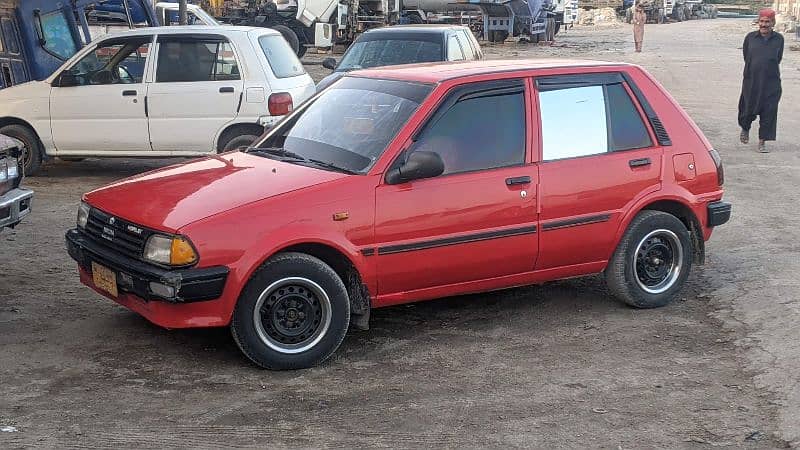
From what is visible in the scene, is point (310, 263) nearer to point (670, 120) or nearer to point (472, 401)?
point (472, 401)

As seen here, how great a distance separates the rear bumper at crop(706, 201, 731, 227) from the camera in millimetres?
7102

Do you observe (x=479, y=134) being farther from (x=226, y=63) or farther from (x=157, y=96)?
(x=157, y=96)

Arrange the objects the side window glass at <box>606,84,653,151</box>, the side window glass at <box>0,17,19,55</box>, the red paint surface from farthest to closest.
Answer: the side window glass at <box>0,17,19,55</box>
the side window glass at <box>606,84,653,151</box>
the red paint surface

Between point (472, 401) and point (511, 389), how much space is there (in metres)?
0.29

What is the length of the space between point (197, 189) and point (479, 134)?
67.6 inches

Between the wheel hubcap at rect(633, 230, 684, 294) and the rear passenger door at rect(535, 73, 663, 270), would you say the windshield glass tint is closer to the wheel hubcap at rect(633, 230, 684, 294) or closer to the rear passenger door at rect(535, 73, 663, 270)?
the rear passenger door at rect(535, 73, 663, 270)

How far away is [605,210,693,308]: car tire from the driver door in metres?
6.32

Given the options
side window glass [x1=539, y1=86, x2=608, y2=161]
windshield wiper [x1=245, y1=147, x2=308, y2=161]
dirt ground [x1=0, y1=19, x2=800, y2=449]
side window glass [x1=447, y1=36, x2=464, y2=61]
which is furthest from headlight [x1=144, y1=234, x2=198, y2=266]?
side window glass [x1=447, y1=36, x2=464, y2=61]

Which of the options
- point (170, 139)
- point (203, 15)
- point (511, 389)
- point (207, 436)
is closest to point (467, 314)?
Result: point (511, 389)

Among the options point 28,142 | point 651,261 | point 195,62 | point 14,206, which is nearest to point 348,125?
point 651,261

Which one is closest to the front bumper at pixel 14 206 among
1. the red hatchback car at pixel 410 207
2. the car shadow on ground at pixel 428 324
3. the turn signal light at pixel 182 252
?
the red hatchback car at pixel 410 207

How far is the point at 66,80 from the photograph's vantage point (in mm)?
11469

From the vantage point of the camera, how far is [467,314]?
22.6ft

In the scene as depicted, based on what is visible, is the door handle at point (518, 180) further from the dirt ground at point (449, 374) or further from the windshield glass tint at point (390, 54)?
the windshield glass tint at point (390, 54)
